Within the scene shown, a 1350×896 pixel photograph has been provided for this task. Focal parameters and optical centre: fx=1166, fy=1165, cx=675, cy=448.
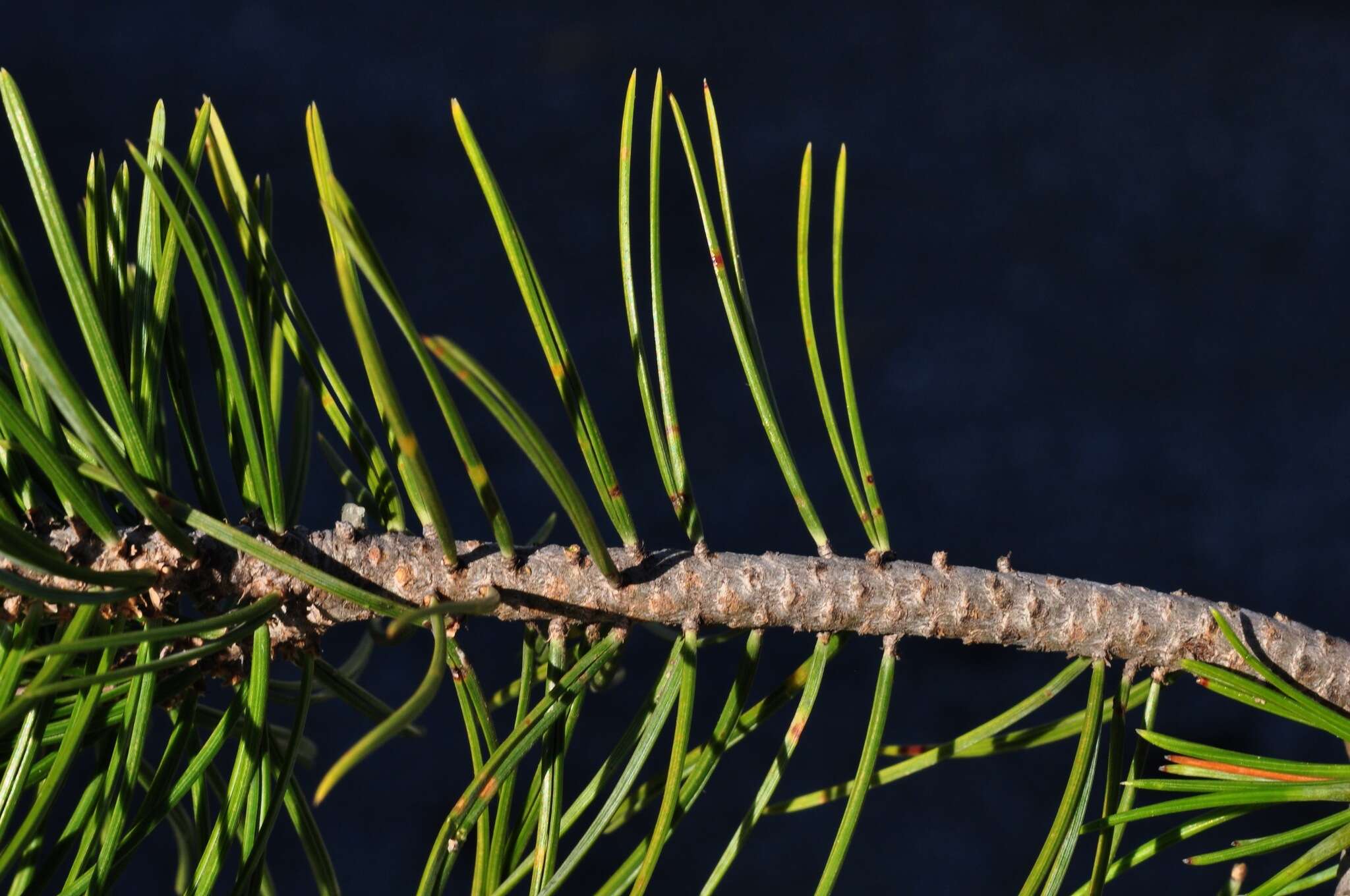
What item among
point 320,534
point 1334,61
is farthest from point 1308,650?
point 1334,61

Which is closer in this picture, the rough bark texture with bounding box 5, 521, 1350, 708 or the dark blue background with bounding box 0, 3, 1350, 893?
the rough bark texture with bounding box 5, 521, 1350, 708

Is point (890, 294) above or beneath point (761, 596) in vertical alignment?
above

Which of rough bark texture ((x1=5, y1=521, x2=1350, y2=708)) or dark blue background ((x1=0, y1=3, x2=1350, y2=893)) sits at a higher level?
dark blue background ((x1=0, y1=3, x2=1350, y2=893))

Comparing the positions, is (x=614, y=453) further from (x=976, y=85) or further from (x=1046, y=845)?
(x=1046, y=845)

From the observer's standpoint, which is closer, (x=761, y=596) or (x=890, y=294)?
(x=761, y=596)
